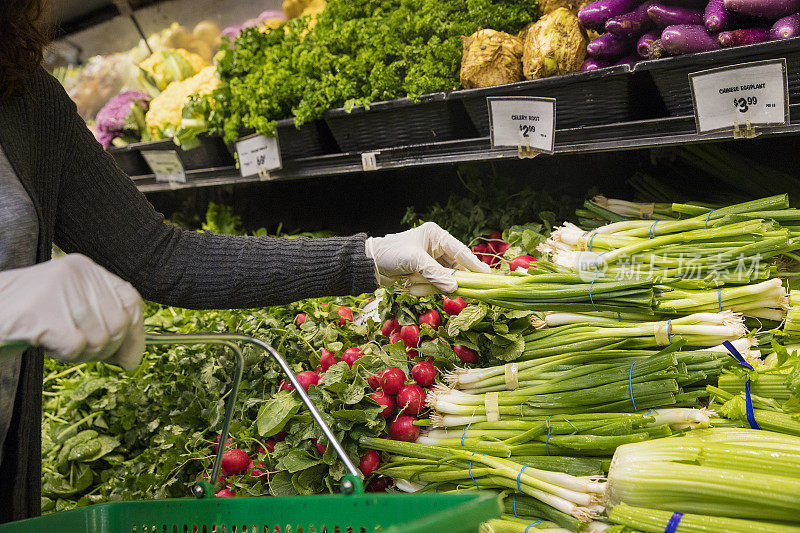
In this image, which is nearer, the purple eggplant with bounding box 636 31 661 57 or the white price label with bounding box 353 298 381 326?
the purple eggplant with bounding box 636 31 661 57

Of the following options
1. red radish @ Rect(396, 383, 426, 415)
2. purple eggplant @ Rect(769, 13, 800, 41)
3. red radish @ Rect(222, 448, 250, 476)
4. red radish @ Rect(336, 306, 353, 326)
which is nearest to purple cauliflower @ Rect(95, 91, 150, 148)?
red radish @ Rect(336, 306, 353, 326)

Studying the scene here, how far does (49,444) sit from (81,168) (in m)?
1.36

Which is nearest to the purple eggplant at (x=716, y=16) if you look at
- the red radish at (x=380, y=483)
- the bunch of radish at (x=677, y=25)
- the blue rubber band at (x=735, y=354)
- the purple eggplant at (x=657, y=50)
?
the bunch of radish at (x=677, y=25)

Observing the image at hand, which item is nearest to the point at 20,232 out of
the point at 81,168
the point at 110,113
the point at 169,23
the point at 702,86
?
the point at 81,168

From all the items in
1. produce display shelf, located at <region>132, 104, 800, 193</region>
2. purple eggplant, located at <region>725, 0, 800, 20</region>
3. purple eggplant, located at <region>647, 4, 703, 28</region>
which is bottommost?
produce display shelf, located at <region>132, 104, 800, 193</region>

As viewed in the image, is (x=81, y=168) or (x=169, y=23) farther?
(x=169, y=23)

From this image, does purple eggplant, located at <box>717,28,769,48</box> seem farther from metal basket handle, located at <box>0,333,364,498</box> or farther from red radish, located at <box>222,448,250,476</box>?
red radish, located at <box>222,448,250,476</box>

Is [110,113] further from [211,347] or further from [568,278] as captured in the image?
[568,278]

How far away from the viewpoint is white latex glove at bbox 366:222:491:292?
1.74 metres

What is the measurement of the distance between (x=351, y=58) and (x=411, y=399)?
131 centimetres

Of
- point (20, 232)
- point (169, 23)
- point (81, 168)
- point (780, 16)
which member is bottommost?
point (20, 232)

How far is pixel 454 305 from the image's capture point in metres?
2.04

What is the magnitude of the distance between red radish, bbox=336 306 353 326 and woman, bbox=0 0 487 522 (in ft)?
1.74

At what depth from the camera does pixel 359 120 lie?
2.33 meters
